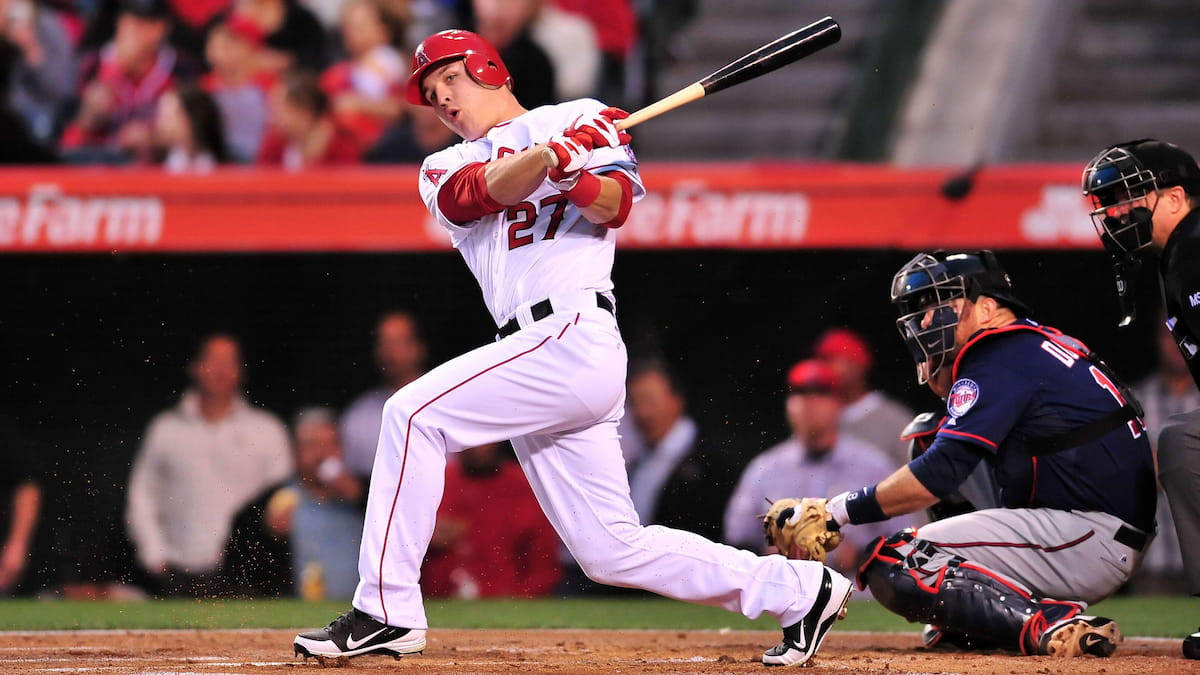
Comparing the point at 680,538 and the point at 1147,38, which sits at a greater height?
the point at 1147,38

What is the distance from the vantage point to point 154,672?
12.2 feet

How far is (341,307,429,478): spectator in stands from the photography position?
6.64 m

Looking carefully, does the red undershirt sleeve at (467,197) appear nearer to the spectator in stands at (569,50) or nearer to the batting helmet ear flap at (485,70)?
the batting helmet ear flap at (485,70)

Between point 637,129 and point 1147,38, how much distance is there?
307cm

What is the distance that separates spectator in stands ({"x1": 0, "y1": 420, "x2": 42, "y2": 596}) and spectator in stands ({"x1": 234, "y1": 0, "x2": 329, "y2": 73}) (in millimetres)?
2665

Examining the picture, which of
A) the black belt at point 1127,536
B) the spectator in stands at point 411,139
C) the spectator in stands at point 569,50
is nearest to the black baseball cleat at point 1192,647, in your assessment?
the black belt at point 1127,536

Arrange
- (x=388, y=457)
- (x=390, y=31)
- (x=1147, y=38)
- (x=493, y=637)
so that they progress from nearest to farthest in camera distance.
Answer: (x=388, y=457) → (x=493, y=637) → (x=390, y=31) → (x=1147, y=38)

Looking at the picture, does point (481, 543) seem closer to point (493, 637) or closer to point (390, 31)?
point (493, 637)

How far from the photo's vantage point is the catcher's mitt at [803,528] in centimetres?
411

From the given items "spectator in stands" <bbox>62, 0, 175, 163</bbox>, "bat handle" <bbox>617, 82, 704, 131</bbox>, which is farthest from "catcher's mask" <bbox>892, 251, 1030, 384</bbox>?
"spectator in stands" <bbox>62, 0, 175, 163</bbox>

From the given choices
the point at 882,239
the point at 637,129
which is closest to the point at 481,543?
the point at 882,239

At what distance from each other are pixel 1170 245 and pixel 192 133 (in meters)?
4.94

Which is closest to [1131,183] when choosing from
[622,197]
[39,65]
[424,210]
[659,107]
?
[659,107]

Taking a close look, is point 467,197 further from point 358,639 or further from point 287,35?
point 287,35
